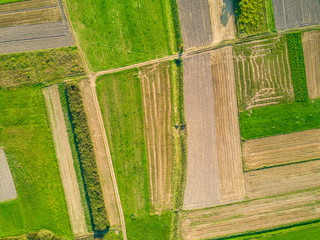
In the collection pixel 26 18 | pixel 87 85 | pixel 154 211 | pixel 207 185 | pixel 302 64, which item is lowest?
pixel 154 211

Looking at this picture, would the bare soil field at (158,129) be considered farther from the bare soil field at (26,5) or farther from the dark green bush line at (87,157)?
the bare soil field at (26,5)

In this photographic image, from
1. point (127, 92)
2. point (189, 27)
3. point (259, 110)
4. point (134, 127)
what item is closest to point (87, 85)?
point (127, 92)

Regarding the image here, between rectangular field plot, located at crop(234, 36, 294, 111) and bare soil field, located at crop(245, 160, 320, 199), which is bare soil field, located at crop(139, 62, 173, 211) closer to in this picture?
rectangular field plot, located at crop(234, 36, 294, 111)

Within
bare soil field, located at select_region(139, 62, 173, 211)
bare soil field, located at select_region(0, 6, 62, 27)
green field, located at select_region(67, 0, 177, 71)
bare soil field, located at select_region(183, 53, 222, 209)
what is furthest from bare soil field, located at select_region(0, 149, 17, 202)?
bare soil field, located at select_region(183, 53, 222, 209)

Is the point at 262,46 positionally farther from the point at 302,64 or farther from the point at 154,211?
the point at 154,211

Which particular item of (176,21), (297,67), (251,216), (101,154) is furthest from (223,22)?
(251,216)

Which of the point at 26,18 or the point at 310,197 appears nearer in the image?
the point at 26,18
